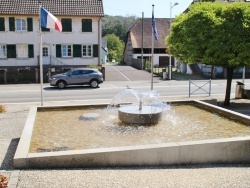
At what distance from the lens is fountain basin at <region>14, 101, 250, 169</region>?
832cm

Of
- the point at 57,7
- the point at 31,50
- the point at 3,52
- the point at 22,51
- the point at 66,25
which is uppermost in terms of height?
the point at 57,7

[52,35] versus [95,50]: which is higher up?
[52,35]

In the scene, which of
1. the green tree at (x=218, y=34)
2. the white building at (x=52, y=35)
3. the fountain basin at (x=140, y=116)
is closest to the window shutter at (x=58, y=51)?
the white building at (x=52, y=35)

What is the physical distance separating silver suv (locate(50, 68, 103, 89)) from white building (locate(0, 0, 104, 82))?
917 cm

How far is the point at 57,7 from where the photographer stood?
38688mm

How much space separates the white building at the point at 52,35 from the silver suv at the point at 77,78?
9.17m

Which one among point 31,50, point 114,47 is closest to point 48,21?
point 31,50

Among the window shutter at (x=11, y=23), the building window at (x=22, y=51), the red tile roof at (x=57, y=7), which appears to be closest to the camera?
the red tile roof at (x=57, y=7)

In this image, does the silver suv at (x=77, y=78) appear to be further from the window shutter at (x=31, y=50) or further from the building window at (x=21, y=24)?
the building window at (x=21, y=24)

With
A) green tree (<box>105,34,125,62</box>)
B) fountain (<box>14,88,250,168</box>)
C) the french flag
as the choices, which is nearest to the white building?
the french flag

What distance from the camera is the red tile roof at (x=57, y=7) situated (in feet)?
123

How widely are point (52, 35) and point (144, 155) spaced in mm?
32358

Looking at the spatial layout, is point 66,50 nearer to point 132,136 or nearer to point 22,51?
point 22,51

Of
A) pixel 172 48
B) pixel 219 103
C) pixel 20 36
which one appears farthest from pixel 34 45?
pixel 219 103
